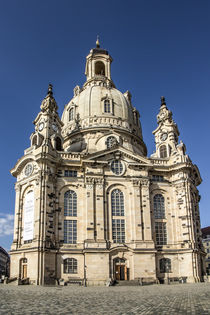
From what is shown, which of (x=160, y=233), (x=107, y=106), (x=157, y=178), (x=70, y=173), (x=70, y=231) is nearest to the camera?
(x=70, y=231)

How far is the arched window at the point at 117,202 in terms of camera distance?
160 ft

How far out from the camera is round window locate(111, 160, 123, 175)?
50.8m

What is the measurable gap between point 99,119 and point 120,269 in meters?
27.5

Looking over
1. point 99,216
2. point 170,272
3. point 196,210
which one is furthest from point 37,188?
point 196,210

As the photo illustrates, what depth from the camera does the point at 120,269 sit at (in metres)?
45.4

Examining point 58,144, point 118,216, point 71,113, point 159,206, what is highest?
point 71,113

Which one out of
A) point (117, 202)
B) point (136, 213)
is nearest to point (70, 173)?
point (117, 202)

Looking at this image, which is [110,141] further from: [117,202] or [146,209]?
[146,209]

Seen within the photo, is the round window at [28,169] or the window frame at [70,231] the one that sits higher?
the round window at [28,169]

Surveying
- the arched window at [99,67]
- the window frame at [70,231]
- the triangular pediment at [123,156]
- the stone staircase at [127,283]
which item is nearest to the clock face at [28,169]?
the window frame at [70,231]

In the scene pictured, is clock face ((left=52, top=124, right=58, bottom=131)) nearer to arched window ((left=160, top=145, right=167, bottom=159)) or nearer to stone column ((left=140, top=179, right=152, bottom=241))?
stone column ((left=140, top=179, right=152, bottom=241))

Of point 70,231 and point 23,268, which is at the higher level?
point 70,231

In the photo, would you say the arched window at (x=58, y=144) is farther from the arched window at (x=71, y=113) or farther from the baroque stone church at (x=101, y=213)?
the arched window at (x=71, y=113)

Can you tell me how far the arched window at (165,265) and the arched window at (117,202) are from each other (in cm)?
889
